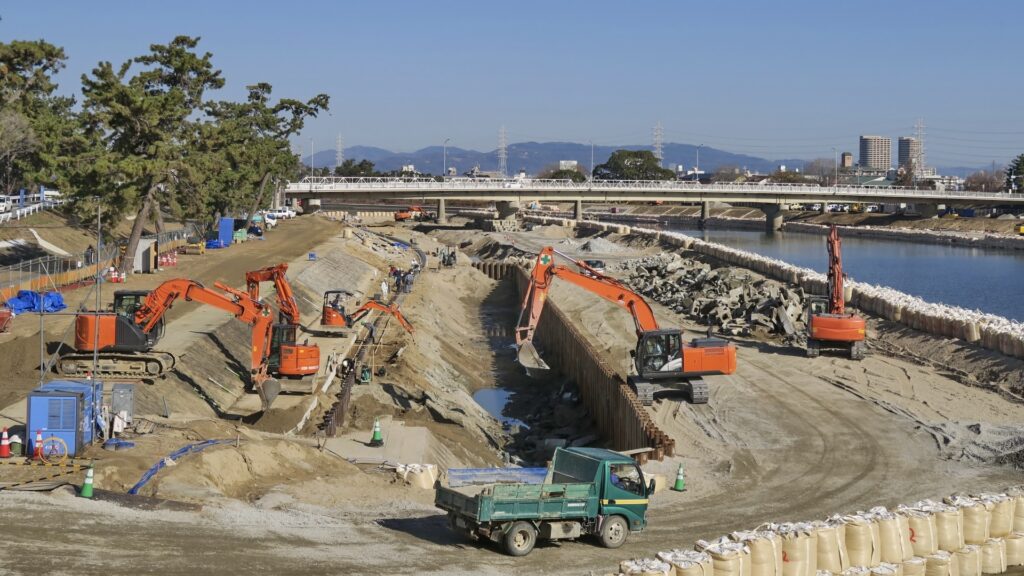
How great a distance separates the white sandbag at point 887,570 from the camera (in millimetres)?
20047

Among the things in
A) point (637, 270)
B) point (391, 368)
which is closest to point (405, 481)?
point (391, 368)

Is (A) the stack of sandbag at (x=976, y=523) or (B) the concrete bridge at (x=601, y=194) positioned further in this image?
(B) the concrete bridge at (x=601, y=194)

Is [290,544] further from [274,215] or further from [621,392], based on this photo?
[274,215]

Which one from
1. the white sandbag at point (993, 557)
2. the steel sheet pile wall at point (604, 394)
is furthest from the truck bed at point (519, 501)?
the steel sheet pile wall at point (604, 394)

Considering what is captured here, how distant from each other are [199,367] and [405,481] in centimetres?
1565

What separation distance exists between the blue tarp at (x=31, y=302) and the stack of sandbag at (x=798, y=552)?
3648 cm

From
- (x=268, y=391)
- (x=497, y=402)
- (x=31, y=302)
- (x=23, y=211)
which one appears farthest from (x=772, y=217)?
(x=268, y=391)

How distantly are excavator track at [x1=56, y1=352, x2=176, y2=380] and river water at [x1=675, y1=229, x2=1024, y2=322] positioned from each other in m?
56.1

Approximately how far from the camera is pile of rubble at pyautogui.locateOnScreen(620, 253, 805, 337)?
5731cm

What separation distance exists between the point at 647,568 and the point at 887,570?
4.68 m

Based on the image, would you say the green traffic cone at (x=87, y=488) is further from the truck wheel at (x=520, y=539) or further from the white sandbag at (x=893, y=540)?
the white sandbag at (x=893, y=540)

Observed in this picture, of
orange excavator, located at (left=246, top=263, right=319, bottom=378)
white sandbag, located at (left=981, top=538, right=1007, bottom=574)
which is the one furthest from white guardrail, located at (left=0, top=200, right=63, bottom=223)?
white sandbag, located at (left=981, top=538, right=1007, bottom=574)

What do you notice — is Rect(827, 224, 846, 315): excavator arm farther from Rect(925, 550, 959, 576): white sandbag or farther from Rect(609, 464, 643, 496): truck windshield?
Rect(609, 464, 643, 496): truck windshield

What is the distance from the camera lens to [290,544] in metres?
20.2
